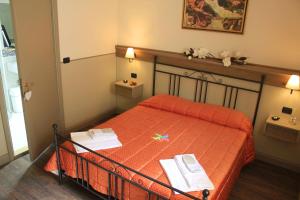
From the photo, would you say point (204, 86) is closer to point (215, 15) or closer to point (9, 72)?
point (215, 15)

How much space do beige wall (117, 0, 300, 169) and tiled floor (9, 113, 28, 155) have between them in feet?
6.69

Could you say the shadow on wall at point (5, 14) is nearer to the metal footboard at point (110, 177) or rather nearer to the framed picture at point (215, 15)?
the metal footboard at point (110, 177)

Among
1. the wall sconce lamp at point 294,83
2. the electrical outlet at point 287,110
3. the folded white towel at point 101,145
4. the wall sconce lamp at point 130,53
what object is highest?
the wall sconce lamp at point 130,53

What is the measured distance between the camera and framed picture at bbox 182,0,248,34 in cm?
303

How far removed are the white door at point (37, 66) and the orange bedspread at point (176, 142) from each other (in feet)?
2.45

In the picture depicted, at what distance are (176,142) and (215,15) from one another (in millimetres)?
1785

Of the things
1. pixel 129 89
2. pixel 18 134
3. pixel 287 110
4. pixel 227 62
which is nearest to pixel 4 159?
pixel 18 134

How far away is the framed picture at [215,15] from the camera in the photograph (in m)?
3.03

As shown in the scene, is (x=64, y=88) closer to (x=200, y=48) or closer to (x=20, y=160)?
(x=20, y=160)

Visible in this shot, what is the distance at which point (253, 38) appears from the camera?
3029 millimetres

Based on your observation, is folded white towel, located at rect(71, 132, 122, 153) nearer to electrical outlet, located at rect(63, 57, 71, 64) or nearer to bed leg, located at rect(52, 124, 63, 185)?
bed leg, located at rect(52, 124, 63, 185)

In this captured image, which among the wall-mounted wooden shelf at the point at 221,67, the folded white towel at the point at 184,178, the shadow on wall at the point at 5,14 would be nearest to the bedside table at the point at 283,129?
the wall-mounted wooden shelf at the point at 221,67

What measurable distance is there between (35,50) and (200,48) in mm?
2158

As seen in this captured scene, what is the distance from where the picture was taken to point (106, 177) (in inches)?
86.9
